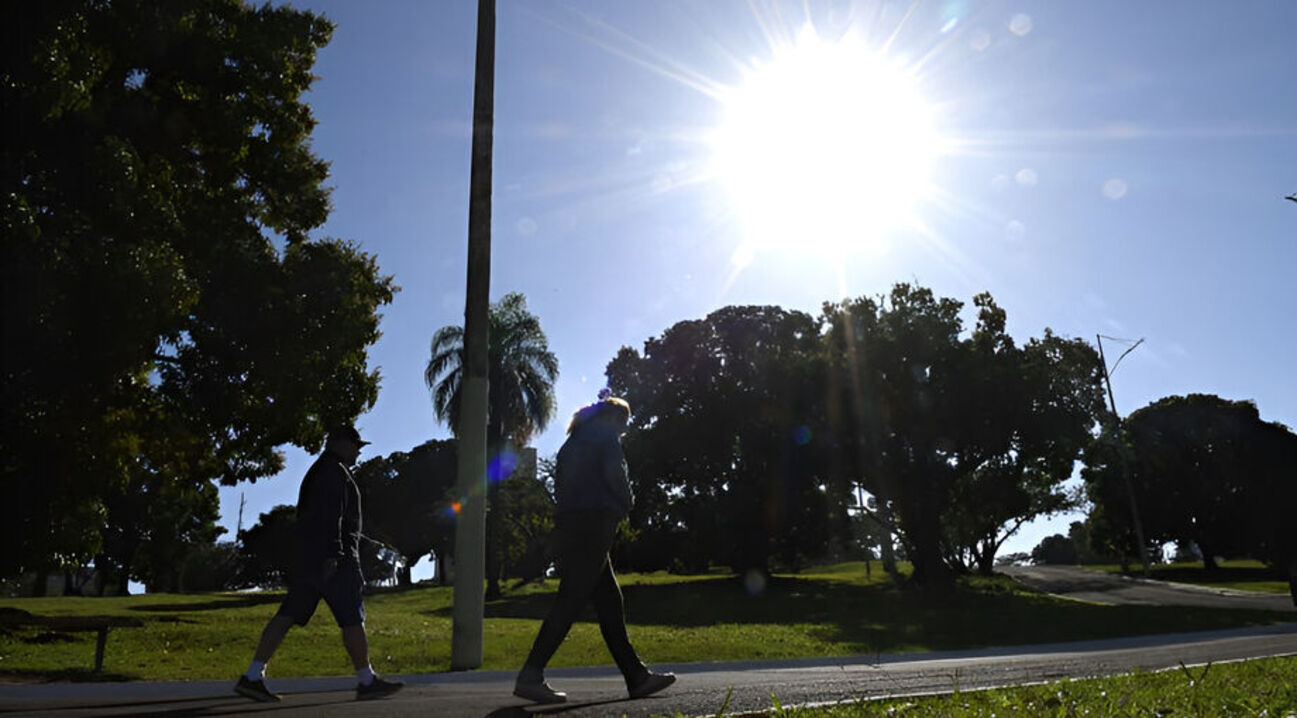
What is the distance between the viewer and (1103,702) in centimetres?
469

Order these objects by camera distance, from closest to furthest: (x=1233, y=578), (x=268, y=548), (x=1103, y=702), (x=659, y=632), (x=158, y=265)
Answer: (x=1103, y=702) < (x=158, y=265) < (x=659, y=632) < (x=1233, y=578) < (x=268, y=548)

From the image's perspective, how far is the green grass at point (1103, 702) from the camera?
428 cm

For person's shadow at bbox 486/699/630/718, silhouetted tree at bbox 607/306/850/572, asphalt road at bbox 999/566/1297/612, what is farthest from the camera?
silhouetted tree at bbox 607/306/850/572

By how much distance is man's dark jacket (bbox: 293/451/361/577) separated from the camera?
223 inches

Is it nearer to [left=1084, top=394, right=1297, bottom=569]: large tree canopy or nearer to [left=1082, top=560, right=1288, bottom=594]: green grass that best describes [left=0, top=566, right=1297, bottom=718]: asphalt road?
[left=1082, top=560, right=1288, bottom=594]: green grass

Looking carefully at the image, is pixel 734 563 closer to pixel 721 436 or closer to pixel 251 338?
pixel 721 436

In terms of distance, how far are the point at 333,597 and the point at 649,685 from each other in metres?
Result: 2.22

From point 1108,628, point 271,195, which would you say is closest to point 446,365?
point 271,195

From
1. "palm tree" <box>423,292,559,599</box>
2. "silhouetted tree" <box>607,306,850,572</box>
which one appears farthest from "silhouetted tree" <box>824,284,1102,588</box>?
"palm tree" <box>423,292,559,599</box>

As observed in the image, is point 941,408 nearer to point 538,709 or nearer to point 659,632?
point 659,632

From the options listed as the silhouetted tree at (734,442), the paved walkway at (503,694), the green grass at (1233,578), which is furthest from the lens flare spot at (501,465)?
the green grass at (1233,578)

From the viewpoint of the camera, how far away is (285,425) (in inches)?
515

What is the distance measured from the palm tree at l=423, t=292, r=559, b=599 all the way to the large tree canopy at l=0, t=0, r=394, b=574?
17.9m

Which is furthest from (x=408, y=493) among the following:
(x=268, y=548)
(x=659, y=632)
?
(x=659, y=632)
